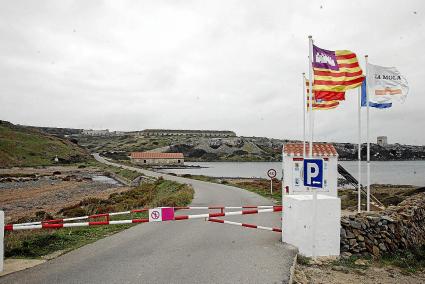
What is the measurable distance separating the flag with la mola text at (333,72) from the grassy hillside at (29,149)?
84980 mm

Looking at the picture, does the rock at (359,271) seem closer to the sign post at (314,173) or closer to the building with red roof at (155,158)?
the sign post at (314,173)

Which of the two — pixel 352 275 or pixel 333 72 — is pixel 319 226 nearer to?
pixel 352 275

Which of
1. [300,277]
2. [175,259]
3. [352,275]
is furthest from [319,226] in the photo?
[175,259]

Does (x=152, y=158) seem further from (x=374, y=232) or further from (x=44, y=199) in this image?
(x=374, y=232)

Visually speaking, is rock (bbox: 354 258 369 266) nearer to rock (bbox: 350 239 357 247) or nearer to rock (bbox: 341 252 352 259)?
rock (bbox: 341 252 352 259)

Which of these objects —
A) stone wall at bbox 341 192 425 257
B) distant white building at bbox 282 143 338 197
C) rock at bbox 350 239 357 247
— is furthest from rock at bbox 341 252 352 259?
distant white building at bbox 282 143 338 197

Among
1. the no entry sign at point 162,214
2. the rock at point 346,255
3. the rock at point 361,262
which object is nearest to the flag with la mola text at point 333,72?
the rock at point 346,255

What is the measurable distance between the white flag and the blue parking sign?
22.3ft

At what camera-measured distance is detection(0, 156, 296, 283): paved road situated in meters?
6.91

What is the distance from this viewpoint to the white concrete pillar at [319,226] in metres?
8.98

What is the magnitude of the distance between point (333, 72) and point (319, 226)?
192 inches

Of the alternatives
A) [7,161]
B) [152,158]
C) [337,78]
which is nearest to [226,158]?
[152,158]

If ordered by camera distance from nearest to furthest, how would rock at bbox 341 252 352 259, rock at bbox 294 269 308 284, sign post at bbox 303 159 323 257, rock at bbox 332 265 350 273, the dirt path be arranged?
rock at bbox 294 269 308 284 → the dirt path → sign post at bbox 303 159 323 257 → rock at bbox 332 265 350 273 → rock at bbox 341 252 352 259

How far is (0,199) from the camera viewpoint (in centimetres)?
3403
